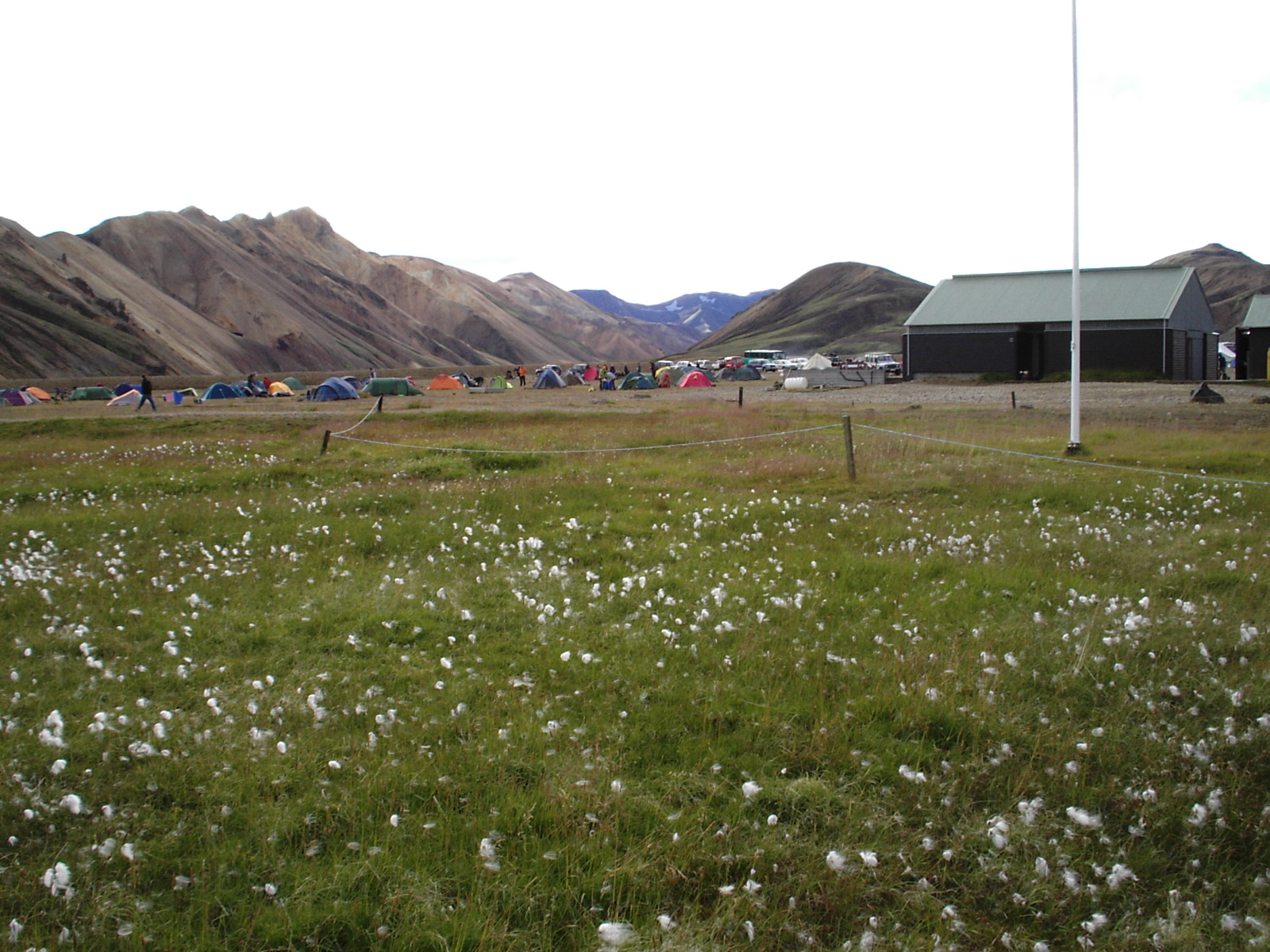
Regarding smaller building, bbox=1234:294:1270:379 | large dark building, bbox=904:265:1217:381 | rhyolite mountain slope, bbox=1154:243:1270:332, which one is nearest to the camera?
smaller building, bbox=1234:294:1270:379

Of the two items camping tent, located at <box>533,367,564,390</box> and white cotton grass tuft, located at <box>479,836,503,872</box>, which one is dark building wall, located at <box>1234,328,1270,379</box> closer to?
camping tent, located at <box>533,367,564,390</box>

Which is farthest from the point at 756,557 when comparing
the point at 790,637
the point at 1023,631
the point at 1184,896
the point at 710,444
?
the point at 710,444

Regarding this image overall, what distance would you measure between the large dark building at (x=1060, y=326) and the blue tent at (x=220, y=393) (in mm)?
46905

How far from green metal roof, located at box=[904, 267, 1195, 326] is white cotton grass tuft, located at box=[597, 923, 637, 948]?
2370 inches

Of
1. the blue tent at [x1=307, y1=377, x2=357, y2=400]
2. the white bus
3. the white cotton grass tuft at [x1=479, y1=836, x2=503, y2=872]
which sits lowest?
the white cotton grass tuft at [x1=479, y1=836, x2=503, y2=872]

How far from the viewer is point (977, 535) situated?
36.4 feet

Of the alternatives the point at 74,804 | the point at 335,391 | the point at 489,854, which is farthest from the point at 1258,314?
the point at 74,804

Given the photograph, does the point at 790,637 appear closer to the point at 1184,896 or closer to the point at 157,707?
the point at 1184,896

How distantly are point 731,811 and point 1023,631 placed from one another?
388 cm

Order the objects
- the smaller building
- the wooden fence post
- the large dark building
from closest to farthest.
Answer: the wooden fence post, the smaller building, the large dark building

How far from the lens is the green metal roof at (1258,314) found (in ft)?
165

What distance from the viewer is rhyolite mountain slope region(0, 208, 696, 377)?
316 ft

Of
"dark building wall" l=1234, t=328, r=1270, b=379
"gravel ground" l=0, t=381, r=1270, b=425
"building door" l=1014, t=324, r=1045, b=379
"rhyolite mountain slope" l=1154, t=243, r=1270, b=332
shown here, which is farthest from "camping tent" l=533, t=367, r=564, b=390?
"rhyolite mountain slope" l=1154, t=243, r=1270, b=332

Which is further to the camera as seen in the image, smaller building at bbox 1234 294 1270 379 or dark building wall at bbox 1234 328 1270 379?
dark building wall at bbox 1234 328 1270 379
